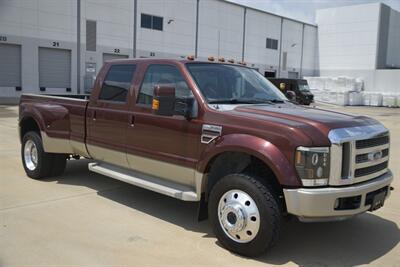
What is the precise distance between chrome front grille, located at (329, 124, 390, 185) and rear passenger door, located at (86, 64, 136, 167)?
8.86 ft

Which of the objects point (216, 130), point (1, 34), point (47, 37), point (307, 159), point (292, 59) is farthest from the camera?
point (292, 59)

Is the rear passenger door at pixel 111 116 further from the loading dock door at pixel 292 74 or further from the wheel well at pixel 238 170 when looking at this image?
the loading dock door at pixel 292 74

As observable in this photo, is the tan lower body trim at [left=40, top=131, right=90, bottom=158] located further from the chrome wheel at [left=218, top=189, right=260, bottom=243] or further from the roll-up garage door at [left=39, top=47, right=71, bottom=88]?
the roll-up garage door at [left=39, top=47, right=71, bottom=88]

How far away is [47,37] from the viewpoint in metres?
33.2

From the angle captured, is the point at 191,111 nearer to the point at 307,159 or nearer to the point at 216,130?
the point at 216,130

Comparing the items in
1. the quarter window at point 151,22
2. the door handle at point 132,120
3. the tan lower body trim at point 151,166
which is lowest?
the tan lower body trim at point 151,166

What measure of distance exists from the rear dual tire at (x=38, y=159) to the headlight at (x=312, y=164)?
183 inches

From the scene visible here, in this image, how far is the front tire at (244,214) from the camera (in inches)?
169

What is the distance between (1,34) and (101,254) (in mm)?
30225

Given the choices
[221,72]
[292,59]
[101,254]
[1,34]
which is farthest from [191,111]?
[292,59]

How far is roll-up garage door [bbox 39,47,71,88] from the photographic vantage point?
33344 mm

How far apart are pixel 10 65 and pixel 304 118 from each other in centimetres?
3100

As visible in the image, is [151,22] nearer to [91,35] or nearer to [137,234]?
[91,35]

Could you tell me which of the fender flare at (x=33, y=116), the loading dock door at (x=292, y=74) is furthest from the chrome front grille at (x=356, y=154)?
the loading dock door at (x=292, y=74)
